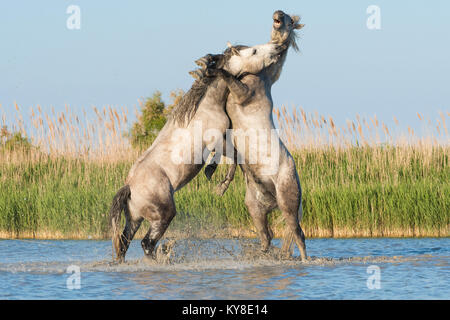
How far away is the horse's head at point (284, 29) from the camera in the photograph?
8.21m

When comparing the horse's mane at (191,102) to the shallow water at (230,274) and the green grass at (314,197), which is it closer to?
the shallow water at (230,274)

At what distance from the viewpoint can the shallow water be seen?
6801mm

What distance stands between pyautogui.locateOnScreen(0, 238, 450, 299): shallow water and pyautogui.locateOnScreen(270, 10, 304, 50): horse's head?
250 cm

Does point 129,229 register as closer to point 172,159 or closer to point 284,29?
point 172,159

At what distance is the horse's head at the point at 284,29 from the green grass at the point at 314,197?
3429mm

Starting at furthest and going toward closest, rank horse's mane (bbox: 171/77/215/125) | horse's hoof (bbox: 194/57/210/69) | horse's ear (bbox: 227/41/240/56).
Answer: horse's ear (bbox: 227/41/240/56), horse's mane (bbox: 171/77/215/125), horse's hoof (bbox: 194/57/210/69)

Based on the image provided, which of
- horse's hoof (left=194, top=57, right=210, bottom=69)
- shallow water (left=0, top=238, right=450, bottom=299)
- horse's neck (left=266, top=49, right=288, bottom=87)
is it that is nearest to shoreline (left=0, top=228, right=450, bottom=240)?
shallow water (left=0, top=238, right=450, bottom=299)

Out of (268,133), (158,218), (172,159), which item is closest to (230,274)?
(158,218)

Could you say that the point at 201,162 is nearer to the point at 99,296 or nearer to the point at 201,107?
the point at 201,107

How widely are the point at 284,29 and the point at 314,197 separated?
4.60 metres

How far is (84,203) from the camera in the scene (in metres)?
12.9

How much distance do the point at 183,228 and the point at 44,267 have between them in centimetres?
193

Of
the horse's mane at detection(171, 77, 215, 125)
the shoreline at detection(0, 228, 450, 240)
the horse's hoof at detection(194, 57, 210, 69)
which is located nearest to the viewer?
the horse's hoof at detection(194, 57, 210, 69)

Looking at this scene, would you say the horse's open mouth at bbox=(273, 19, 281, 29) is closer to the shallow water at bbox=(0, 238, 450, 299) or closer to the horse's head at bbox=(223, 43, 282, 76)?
the horse's head at bbox=(223, 43, 282, 76)
